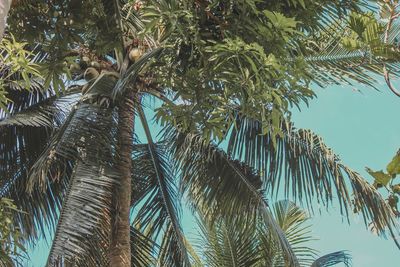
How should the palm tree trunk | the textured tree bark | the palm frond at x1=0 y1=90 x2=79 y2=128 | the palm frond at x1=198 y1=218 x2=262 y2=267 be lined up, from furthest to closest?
the palm frond at x1=198 y1=218 x2=262 y2=267, the palm frond at x1=0 y1=90 x2=79 y2=128, the palm tree trunk, the textured tree bark

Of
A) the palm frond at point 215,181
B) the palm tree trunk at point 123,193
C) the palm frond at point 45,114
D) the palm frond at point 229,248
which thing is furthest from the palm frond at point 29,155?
the palm frond at point 229,248

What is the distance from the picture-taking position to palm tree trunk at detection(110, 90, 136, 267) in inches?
239

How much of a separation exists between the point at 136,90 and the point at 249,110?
4.41 meters

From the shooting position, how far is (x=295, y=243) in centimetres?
1057

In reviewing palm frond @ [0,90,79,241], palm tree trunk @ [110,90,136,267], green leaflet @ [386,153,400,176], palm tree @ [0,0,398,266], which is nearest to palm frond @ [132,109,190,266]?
palm tree @ [0,0,398,266]

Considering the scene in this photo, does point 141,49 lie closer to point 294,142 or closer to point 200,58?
point 294,142

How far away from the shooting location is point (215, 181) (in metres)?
7.61

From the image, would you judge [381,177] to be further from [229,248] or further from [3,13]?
[229,248]

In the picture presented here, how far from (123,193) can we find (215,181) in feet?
4.85

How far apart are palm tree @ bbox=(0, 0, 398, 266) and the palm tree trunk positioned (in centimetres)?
1

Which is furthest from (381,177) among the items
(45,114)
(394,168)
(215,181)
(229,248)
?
(229,248)

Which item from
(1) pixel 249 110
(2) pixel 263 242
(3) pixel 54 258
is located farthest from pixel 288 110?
(2) pixel 263 242

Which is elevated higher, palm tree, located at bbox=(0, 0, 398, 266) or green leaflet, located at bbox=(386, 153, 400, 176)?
palm tree, located at bbox=(0, 0, 398, 266)

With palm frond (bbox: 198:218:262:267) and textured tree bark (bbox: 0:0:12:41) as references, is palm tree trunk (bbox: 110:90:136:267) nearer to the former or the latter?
palm frond (bbox: 198:218:262:267)
